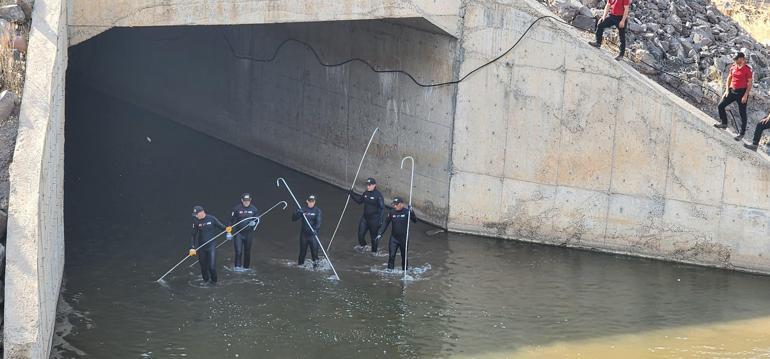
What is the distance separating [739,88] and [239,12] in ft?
29.0

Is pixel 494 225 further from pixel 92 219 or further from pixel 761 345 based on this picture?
pixel 92 219

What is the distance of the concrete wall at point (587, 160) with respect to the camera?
814 inches

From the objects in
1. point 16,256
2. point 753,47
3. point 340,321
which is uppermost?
point 753,47

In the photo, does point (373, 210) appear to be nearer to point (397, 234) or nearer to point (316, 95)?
point (397, 234)

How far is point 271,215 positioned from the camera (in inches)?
944

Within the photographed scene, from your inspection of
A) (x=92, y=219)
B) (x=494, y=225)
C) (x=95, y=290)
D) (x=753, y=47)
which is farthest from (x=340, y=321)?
(x=753, y=47)

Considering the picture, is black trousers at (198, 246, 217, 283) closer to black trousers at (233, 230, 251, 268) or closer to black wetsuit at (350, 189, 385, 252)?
black trousers at (233, 230, 251, 268)

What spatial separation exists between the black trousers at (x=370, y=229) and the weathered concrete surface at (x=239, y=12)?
3783mm

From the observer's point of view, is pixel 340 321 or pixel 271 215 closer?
pixel 340 321

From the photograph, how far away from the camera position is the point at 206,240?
19266 millimetres

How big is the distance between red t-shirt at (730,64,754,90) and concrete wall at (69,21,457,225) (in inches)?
214

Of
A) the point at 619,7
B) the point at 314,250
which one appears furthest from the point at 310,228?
the point at 619,7

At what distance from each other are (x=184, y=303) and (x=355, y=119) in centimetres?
813

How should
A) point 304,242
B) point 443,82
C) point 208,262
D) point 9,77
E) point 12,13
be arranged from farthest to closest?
1. point 443,82
2. point 304,242
3. point 208,262
4. point 12,13
5. point 9,77
